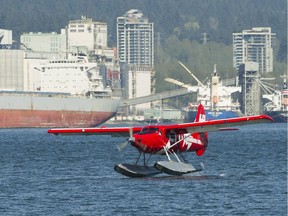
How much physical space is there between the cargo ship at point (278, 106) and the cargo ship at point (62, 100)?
34.5 metres

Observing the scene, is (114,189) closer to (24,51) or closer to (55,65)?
(55,65)

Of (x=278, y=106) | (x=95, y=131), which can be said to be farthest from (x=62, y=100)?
(x=95, y=131)

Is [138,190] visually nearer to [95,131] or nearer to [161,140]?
[161,140]

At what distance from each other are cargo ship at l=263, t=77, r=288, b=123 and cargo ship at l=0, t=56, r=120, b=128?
1358 inches

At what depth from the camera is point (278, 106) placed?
19000 centimetres

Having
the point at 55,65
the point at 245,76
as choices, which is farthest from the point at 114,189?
the point at 245,76

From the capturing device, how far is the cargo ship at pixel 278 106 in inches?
7303

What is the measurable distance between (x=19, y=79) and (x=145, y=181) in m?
140

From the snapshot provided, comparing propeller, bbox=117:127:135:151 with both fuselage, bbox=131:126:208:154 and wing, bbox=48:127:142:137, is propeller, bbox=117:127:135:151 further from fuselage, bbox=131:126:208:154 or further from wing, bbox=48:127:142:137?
wing, bbox=48:127:142:137

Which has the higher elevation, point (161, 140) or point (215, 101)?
point (215, 101)

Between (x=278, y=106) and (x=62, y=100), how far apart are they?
58.9 m

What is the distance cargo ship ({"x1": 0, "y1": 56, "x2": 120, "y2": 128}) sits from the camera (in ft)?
435

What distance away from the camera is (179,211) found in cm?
3619

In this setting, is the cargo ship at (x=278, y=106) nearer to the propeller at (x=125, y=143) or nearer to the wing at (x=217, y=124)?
the wing at (x=217, y=124)
